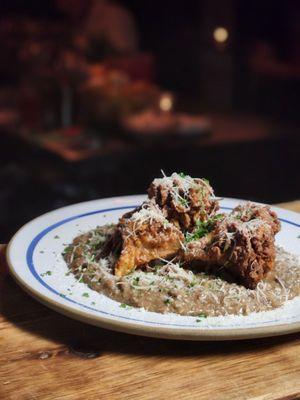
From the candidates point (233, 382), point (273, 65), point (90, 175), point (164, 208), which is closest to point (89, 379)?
point (233, 382)

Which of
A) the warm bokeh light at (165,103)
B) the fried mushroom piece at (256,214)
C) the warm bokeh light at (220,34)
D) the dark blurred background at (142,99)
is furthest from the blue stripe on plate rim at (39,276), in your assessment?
the warm bokeh light at (220,34)

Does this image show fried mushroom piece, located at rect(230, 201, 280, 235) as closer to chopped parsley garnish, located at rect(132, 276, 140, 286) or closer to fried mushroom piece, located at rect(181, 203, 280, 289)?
fried mushroom piece, located at rect(181, 203, 280, 289)

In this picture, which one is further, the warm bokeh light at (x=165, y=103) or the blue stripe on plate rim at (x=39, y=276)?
the warm bokeh light at (x=165, y=103)

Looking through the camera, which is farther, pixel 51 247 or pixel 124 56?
pixel 124 56

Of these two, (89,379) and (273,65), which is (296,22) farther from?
(89,379)

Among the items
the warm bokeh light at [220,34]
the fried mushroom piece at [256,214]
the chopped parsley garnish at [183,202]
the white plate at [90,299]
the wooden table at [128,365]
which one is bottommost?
the wooden table at [128,365]

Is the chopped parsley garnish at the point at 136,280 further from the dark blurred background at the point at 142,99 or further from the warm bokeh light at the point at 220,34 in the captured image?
the warm bokeh light at the point at 220,34

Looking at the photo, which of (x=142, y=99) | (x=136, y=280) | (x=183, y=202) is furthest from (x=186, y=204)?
(x=142, y=99)
